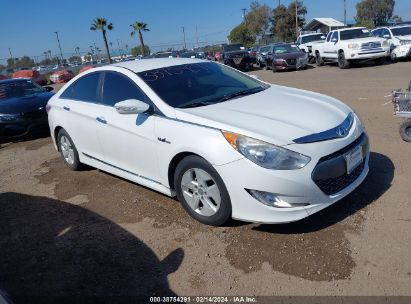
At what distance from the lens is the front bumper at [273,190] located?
3.36 metres

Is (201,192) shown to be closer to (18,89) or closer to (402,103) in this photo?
(402,103)

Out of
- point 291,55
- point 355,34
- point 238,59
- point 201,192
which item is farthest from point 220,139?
point 238,59

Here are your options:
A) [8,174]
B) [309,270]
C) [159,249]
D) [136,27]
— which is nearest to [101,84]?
[159,249]

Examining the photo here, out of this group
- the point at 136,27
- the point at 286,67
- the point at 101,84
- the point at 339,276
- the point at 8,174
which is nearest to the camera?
the point at 339,276

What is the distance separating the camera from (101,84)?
5121 mm

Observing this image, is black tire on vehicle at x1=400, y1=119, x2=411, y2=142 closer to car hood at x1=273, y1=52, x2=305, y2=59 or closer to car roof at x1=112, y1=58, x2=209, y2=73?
car roof at x1=112, y1=58, x2=209, y2=73

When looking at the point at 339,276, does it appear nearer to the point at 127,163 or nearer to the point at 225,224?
the point at 225,224

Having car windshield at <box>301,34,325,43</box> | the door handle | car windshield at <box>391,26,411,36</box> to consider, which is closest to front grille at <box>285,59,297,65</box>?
car windshield at <box>391,26,411,36</box>

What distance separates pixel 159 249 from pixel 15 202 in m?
2.67

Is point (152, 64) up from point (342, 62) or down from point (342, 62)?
up

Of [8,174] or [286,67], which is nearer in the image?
[8,174]

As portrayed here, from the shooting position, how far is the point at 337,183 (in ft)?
12.0

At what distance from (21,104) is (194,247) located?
7163 millimetres

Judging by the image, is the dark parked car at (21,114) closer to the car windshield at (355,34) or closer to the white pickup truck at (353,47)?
the white pickup truck at (353,47)
